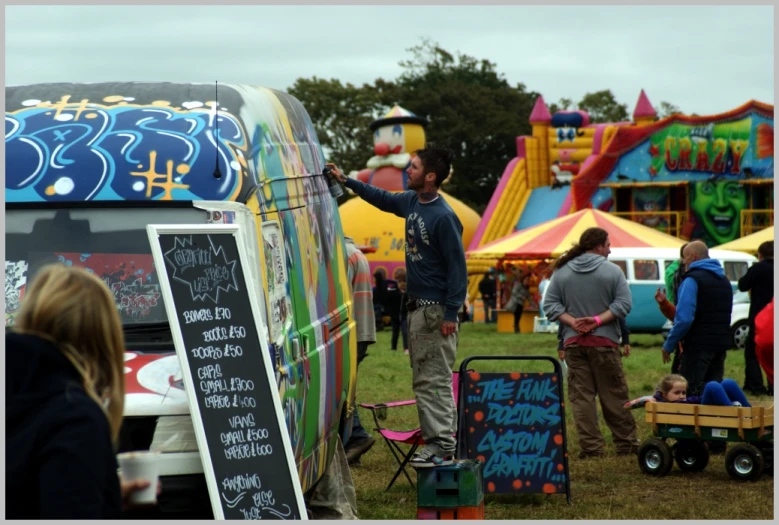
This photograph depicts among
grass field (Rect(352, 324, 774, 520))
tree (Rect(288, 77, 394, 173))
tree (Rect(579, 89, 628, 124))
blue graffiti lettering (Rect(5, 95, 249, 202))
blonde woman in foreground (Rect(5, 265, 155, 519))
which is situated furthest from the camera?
tree (Rect(579, 89, 628, 124))

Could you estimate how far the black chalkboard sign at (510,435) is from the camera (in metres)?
8.22

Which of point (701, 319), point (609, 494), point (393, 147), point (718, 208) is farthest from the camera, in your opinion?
point (393, 147)

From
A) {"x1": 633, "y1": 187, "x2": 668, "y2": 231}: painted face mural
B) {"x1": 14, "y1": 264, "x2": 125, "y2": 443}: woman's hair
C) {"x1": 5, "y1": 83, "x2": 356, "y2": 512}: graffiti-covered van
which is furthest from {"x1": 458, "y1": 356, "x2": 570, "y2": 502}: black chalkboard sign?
{"x1": 633, "y1": 187, "x2": 668, "y2": 231}: painted face mural

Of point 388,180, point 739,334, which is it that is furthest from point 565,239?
point 388,180

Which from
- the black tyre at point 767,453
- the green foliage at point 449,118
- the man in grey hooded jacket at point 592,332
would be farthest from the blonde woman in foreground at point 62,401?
the green foliage at point 449,118

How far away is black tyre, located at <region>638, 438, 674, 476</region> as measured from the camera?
9320 mm

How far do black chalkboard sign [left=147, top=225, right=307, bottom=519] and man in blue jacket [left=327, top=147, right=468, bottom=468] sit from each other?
175 cm

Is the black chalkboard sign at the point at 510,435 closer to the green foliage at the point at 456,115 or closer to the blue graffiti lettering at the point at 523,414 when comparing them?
the blue graffiti lettering at the point at 523,414

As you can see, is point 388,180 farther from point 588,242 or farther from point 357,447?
point 357,447

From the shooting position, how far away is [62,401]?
287 centimetres

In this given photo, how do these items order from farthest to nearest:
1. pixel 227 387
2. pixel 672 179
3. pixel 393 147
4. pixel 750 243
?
1. pixel 393 147
2. pixel 672 179
3. pixel 750 243
4. pixel 227 387

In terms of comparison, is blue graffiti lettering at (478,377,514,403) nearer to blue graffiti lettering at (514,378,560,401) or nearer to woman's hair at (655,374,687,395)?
blue graffiti lettering at (514,378,560,401)

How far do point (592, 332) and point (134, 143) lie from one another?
5356mm

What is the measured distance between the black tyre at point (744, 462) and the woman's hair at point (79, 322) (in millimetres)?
6999
